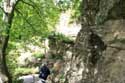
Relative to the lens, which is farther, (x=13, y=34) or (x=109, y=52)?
(x=13, y=34)

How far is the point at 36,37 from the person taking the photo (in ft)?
69.7

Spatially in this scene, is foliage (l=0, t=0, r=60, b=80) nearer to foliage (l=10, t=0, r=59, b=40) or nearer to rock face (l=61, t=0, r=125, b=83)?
foliage (l=10, t=0, r=59, b=40)

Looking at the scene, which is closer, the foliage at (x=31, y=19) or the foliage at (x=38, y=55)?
the foliage at (x=31, y=19)

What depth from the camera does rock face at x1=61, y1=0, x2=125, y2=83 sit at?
31.9 feet

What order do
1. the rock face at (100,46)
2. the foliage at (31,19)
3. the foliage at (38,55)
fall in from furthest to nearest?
the foliage at (38,55) → the foliage at (31,19) → the rock face at (100,46)

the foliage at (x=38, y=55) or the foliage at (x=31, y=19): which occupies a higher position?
the foliage at (x=31, y=19)

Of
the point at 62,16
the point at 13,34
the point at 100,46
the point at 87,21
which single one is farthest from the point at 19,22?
the point at 62,16

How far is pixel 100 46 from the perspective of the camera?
424 inches

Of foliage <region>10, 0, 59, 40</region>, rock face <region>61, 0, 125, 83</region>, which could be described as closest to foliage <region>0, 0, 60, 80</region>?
foliage <region>10, 0, 59, 40</region>

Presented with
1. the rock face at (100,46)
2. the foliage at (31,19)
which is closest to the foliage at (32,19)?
the foliage at (31,19)

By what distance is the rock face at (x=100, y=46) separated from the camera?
9.71m

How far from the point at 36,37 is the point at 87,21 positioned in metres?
9.59

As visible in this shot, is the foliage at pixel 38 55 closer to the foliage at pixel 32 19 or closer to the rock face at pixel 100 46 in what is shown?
the foliage at pixel 32 19

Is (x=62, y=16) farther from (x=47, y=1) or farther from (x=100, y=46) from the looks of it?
(x=100, y=46)
